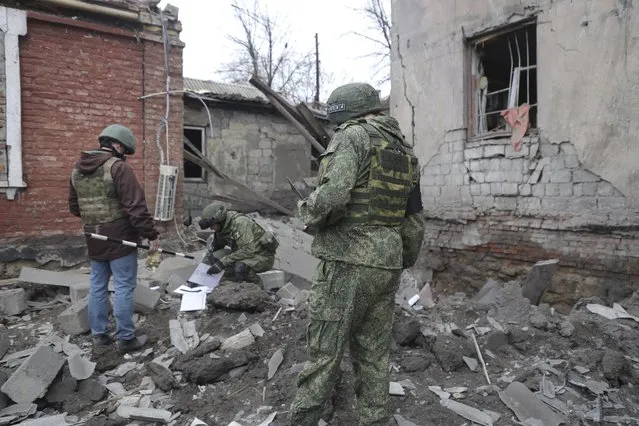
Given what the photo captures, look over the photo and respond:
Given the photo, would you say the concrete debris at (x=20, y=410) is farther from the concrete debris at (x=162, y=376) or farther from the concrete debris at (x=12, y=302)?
the concrete debris at (x=12, y=302)

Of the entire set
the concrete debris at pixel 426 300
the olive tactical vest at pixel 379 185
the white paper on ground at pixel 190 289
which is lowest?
the concrete debris at pixel 426 300

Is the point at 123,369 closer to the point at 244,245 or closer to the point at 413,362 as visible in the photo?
the point at 244,245

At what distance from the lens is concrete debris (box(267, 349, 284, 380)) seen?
3489 millimetres

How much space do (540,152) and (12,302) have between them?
6351mm

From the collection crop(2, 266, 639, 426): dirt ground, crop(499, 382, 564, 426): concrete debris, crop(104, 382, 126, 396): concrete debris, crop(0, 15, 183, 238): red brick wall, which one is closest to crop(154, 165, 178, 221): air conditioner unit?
crop(0, 15, 183, 238): red brick wall

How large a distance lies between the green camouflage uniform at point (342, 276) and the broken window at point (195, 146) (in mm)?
7383

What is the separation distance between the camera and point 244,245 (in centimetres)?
537

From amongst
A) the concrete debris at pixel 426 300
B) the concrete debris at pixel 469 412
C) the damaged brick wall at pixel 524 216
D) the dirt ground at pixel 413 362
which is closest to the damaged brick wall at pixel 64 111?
the dirt ground at pixel 413 362

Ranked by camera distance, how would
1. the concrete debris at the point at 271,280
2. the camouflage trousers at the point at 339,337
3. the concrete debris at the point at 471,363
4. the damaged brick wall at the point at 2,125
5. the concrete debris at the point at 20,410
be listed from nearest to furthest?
the camouflage trousers at the point at 339,337 → the concrete debris at the point at 20,410 → the concrete debris at the point at 471,363 → the concrete debris at the point at 271,280 → the damaged brick wall at the point at 2,125

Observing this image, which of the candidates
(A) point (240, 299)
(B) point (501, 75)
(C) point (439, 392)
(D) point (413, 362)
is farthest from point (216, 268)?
(B) point (501, 75)

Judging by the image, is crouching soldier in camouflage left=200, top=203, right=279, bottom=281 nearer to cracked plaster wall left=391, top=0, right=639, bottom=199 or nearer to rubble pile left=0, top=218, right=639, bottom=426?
rubble pile left=0, top=218, right=639, bottom=426

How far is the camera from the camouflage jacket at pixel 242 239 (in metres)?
5.32

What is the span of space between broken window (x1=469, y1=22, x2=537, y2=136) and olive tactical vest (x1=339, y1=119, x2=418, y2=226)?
410 centimetres

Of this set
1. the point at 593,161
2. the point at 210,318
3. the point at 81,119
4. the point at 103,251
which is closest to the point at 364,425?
the point at 210,318
